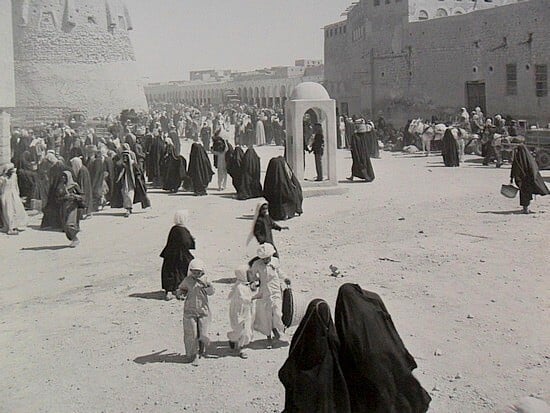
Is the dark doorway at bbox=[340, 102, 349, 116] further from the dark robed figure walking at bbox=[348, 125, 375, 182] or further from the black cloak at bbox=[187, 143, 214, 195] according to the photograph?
the black cloak at bbox=[187, 143, 214, 195]

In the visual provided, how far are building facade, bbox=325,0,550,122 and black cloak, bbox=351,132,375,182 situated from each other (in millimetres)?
7527

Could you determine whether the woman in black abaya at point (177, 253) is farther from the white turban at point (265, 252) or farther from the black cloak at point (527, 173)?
the black cloak at point (527, 173)

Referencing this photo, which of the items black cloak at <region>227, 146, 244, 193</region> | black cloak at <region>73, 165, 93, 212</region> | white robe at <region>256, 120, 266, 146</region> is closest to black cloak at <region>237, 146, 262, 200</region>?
black cloak at <region>227, 146, 244, 193</region>

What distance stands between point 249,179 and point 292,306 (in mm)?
7615

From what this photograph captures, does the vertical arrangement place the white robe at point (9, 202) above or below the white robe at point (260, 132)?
below

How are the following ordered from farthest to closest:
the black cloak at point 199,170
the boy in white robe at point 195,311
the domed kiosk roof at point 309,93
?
the black cloak at point 199,170 < the domed kiosk roof at point 309,93 < the boy in white robe at point 195,311

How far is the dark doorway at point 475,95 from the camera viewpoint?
21391mm

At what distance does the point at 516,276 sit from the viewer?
6.58 m

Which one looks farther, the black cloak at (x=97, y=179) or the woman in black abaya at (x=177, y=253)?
the black cloak at (x=97, y=179)

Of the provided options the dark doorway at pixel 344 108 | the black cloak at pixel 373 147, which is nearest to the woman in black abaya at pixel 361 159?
the black cloak at pixel 373 147

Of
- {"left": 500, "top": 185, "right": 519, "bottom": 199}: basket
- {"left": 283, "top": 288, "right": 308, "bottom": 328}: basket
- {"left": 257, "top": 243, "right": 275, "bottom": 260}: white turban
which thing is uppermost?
{"left": 500, "top": 185, "right": 519, "bottom": 199}: basket

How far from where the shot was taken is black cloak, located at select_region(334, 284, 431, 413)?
314 cm

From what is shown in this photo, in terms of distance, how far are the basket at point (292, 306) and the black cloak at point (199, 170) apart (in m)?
8.25

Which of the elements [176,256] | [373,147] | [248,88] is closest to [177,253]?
[176,256]
